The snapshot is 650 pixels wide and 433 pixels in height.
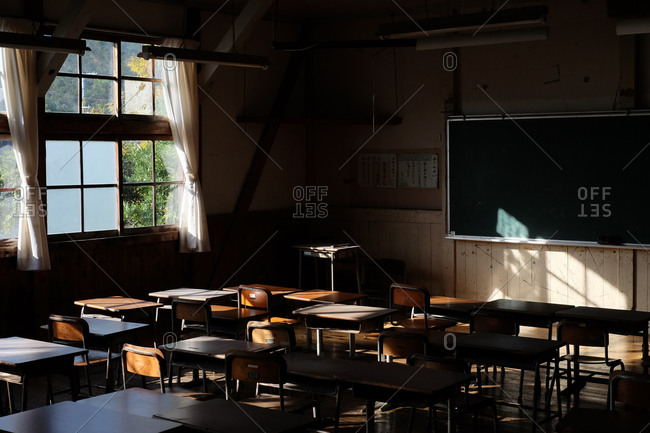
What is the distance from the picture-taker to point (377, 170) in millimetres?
11742

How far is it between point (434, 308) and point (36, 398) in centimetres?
358

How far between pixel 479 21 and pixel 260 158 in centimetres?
526

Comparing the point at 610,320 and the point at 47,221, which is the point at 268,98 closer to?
the point at 47,221

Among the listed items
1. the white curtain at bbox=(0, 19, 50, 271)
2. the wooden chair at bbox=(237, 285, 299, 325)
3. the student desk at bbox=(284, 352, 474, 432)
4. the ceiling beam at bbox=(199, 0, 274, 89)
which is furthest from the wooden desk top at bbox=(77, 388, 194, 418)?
the ceiling beam at bbox=(199, 0, 274, 89)

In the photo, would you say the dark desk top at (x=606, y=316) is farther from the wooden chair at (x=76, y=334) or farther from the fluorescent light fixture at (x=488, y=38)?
the wooden chair at (x=76, y=334)

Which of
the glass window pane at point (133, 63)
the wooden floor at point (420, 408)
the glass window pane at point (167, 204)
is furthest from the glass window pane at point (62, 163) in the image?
the wooden floor at point (420, 408)

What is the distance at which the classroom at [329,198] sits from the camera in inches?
259

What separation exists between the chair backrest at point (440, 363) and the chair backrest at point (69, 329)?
2.58m

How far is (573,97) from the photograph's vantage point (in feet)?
32.7

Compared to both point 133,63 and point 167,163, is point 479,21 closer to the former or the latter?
point 133,63

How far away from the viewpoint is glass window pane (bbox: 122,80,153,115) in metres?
9.65

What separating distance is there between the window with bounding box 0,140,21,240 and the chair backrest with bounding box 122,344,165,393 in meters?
3.68

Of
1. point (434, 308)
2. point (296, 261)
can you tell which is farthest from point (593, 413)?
point (296, 261)

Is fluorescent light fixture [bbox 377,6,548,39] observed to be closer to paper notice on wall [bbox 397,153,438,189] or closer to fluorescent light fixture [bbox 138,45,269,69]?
fluorescent light fixture [bbox 138,45,269,69]
